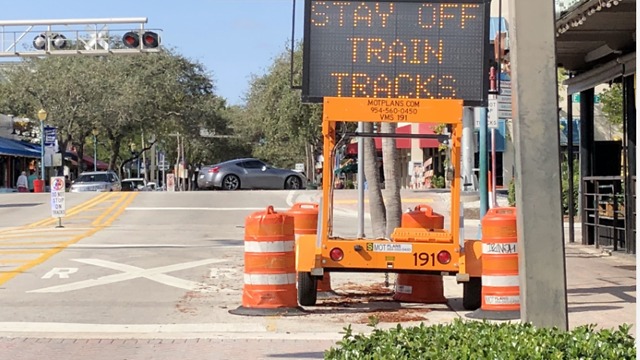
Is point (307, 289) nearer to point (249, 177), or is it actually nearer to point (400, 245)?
point (400, 245)

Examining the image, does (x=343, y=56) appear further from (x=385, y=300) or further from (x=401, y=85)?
(x=385, y=300)

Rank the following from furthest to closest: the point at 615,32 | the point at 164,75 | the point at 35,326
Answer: the point at 164,75
the point at 615,32
the point at 35,326

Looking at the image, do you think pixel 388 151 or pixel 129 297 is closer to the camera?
pixel 129 297

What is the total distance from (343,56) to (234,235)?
41.6 feet

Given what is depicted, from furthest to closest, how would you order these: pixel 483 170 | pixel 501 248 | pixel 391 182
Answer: pixel 483 170 < pixel 391 182 < pixel 501 248

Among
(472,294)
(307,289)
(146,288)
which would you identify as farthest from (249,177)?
(472,294)

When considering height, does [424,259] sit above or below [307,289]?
above

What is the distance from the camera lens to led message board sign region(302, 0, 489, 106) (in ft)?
33.2

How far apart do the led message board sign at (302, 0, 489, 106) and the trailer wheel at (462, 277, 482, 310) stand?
2.18 m

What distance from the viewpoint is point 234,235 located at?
22.3 metres

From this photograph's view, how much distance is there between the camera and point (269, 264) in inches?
417

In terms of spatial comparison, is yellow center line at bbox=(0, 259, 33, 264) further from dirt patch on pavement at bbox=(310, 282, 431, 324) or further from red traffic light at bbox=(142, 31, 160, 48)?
red traffic light at bbox=(142, 31, 160, 48)

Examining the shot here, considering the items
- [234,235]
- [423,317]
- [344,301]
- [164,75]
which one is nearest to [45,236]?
[234,235]

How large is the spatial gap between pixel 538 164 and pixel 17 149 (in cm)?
5327
